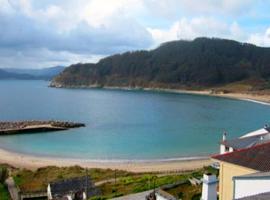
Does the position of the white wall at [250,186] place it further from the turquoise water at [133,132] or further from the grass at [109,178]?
the turquoise water at [133,132]

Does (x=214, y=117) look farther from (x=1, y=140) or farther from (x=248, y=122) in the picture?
(x=1, y=140)

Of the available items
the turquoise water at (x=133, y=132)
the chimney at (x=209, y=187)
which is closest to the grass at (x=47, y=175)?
the turquoise water at (x=133, y=132)

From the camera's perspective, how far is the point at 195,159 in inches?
1861

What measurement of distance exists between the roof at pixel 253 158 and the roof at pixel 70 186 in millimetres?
14643

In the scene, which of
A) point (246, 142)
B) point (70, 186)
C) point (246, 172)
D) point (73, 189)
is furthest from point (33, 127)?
point (246, 172)

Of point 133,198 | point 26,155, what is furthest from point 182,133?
point 133,198

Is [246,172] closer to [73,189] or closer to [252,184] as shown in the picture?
[252,184]

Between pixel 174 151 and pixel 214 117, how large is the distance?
136 feet

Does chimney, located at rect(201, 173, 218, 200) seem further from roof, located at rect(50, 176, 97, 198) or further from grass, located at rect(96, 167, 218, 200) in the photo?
roof, located at rect(50, 176, 97, 198)

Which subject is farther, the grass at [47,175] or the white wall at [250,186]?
the grass at [47,175]

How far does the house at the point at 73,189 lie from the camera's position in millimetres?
27427

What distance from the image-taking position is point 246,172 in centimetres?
1424

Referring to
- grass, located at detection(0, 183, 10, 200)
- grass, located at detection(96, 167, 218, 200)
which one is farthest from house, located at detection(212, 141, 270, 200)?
grass, located at detection(0, 183, 10, 200)

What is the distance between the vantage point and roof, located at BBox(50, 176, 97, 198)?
28.3m
